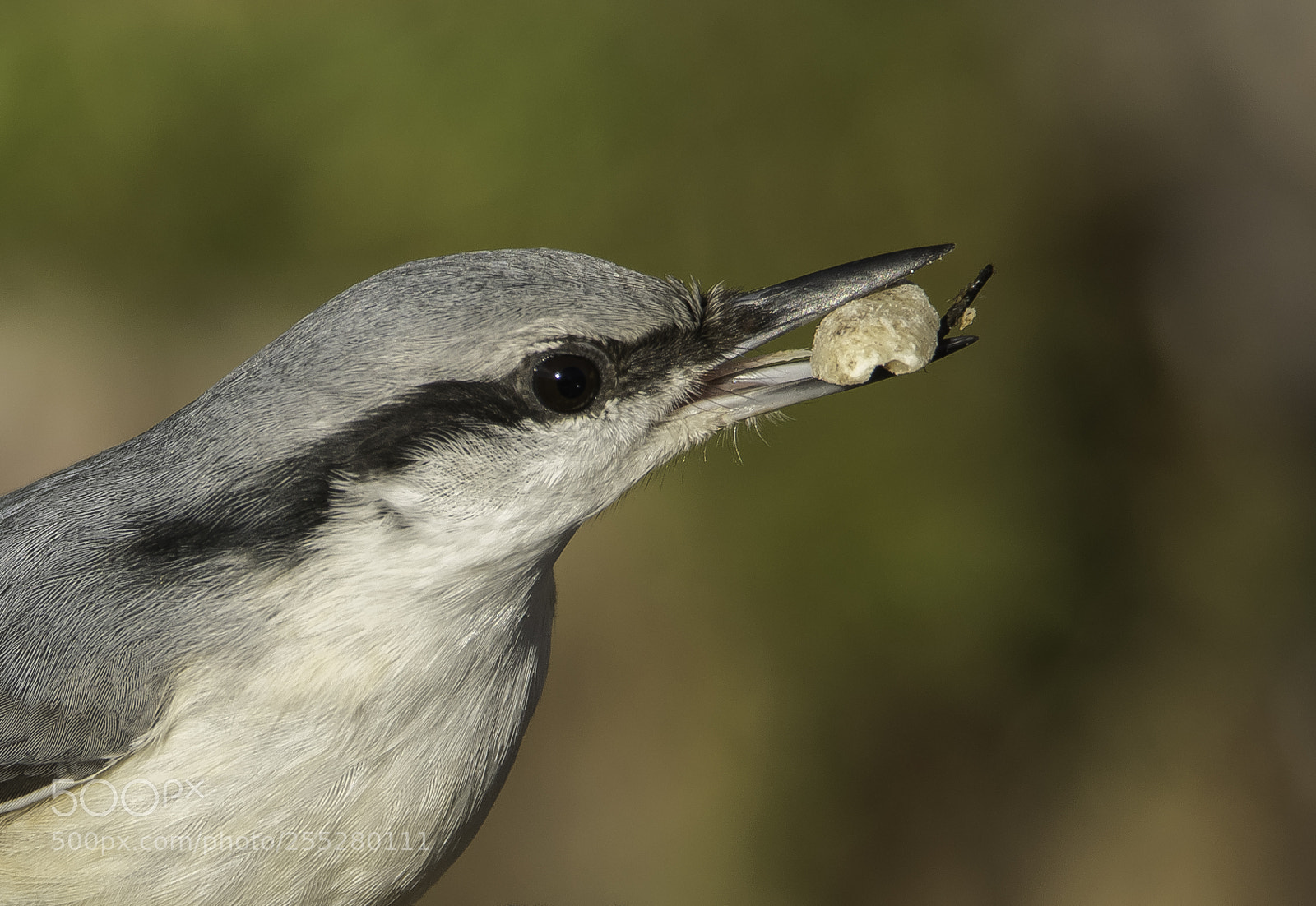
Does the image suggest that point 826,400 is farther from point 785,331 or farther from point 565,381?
point 565,381

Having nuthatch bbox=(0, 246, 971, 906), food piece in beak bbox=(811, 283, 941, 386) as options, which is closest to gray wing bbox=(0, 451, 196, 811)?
nuthatch bbox=(0, 246, 971, 906)

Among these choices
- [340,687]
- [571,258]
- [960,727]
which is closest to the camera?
[340,687]

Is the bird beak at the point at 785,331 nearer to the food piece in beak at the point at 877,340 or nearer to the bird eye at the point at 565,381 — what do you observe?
the food piece in beak at the point at 877,340

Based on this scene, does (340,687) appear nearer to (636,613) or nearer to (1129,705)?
(636,613)

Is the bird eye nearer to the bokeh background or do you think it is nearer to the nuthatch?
the nuthatch

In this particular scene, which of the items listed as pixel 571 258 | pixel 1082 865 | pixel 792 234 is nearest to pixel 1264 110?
pixel 792 234

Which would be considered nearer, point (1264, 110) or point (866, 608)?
point (866, 608)

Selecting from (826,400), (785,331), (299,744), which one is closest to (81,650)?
(299,744)
